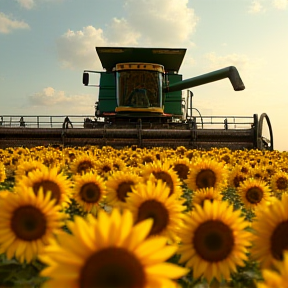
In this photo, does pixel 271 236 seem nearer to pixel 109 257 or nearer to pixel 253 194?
pixel 109 257

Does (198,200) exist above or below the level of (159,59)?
below

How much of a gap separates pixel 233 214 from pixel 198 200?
5.31 ft

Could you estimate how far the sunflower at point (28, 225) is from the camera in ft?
9.29

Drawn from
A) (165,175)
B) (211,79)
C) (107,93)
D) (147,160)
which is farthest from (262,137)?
(165,175)

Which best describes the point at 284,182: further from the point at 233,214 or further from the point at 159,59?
the point at 159,59

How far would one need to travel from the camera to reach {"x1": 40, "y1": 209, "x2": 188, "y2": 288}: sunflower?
1543 mm

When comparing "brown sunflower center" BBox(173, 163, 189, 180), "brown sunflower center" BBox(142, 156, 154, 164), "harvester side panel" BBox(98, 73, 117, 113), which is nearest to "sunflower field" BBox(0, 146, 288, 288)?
"brown sunflower center" BBox(173, 163, 189, 180)

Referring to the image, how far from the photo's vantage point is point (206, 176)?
5598 millimetres

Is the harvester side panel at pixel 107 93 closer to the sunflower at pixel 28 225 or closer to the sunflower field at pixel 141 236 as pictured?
the sunflower field at pixel 141 236

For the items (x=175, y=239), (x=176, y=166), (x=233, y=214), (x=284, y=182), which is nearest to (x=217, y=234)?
(x=233, y=214)

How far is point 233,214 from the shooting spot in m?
2.69

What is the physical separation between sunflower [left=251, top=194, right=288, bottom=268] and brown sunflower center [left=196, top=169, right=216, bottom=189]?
2881 mm

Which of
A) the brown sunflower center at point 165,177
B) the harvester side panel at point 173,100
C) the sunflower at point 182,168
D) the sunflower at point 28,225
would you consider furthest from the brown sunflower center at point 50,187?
the harvester side panel at point 173,100

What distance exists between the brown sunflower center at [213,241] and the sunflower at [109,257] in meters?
1.11
